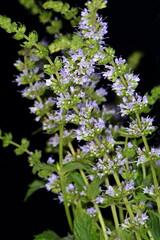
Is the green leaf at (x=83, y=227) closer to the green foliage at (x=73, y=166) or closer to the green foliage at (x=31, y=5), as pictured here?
the green foliage at (x=73, y=166)

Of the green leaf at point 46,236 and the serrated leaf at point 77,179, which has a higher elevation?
the serrated leaf at point 77,179

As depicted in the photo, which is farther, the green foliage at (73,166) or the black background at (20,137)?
the black background at (20,137)

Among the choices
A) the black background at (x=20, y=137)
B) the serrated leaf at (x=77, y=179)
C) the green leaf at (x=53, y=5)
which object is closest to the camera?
the green leaf at (x=53, y=5)

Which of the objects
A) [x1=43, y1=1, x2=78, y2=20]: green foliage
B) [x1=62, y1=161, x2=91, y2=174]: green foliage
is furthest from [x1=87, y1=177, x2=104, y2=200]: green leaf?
[x1=43, y1=1, x2=78, y2=20]: green foliage

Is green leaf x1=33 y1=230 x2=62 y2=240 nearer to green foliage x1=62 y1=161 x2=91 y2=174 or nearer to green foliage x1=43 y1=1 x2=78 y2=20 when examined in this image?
green foliage x1=62 y1=161 x2=91 y2=174

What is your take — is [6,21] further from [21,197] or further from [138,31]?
[21,197]

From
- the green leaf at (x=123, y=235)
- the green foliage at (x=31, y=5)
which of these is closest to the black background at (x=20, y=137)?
the green foliage at (x=31, y=5)
